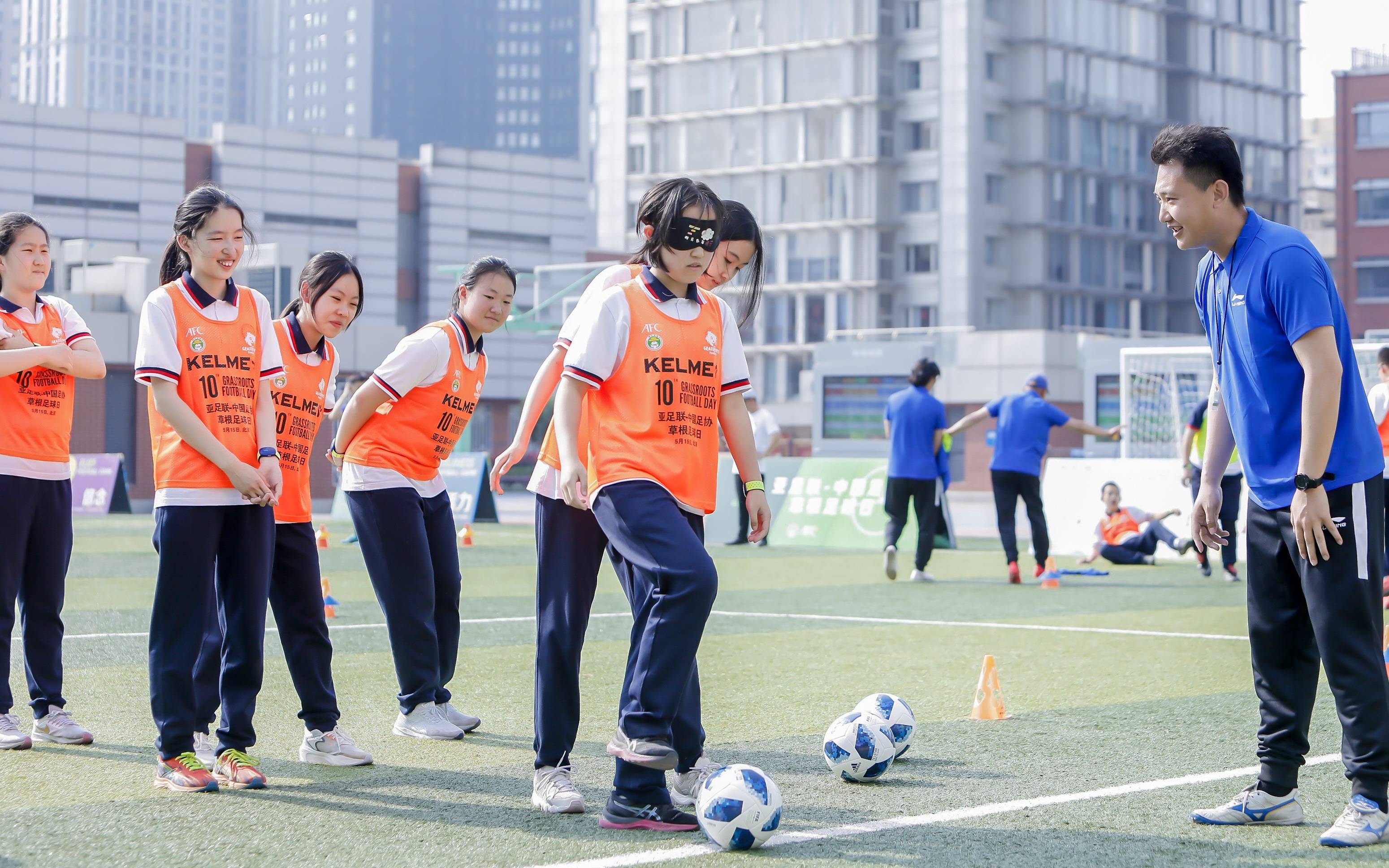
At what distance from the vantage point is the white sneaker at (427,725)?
633cm

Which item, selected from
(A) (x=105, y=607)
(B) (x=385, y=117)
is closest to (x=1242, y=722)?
(A) (x=105, y=607)

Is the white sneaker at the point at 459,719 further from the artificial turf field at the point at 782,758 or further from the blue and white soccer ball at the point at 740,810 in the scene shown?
the blue and white soccer ball at the point at 740,810

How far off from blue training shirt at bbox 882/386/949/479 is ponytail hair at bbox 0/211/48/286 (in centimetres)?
962

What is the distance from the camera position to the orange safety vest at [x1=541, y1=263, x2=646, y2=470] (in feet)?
15.8

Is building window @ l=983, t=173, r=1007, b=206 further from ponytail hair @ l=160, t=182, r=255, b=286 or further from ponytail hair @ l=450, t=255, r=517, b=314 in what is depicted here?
ponytail hair @ l=160, t=182, r=255, b=286

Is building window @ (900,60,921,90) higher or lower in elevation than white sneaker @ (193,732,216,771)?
higher

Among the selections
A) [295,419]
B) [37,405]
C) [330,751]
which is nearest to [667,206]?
[295,419]

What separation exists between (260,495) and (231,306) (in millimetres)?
682

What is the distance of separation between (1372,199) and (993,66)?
60.8 feet

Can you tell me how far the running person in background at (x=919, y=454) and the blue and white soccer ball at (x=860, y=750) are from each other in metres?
9.30

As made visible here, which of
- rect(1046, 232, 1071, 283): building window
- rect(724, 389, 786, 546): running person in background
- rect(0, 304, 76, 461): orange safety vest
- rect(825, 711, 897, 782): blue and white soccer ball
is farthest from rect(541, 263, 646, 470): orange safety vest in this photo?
rect(1046, 232, 1071, 283): building window

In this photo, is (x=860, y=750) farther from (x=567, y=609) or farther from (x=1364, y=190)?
(x=1364, y=190)

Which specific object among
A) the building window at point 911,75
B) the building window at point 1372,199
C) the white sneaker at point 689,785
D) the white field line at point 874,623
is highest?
the building window at point 911,75

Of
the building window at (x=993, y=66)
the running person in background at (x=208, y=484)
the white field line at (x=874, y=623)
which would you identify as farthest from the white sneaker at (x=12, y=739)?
the building window at (x=993, y=66)
